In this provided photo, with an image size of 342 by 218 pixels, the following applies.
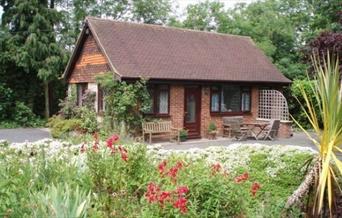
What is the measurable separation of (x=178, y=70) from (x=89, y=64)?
4.04 metres

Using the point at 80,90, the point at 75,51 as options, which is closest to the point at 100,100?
the point at 80,90

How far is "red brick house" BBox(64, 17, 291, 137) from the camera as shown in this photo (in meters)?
16.1

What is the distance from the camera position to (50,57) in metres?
21.2

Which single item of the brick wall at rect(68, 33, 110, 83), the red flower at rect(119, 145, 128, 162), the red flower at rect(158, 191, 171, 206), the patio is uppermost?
the brick wall at rect(68, 33, 110, 83)

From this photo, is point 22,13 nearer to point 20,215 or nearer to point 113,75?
point 113,75

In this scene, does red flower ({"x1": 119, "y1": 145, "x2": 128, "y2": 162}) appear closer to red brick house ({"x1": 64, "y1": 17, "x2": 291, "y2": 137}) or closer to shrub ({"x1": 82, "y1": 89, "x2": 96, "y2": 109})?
red brick house ({"x1": 64, "y1": 17, "x2": 291, "y2": 137})

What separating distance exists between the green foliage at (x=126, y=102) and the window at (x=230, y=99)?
387cm

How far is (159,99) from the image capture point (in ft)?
53.0

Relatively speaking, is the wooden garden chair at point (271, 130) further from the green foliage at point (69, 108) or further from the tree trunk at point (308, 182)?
the tree trunk at point (308, 182)

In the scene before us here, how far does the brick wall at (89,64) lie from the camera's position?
16.7 meters

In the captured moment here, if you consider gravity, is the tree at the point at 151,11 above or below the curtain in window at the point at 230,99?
above

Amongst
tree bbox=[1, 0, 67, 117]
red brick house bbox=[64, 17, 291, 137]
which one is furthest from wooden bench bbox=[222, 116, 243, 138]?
tree bbox=[1, 0, 67, 117]

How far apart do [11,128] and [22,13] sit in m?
6.23

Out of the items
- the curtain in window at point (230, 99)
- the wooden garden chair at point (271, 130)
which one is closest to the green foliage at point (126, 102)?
the curtain in window at point (230, 99)
